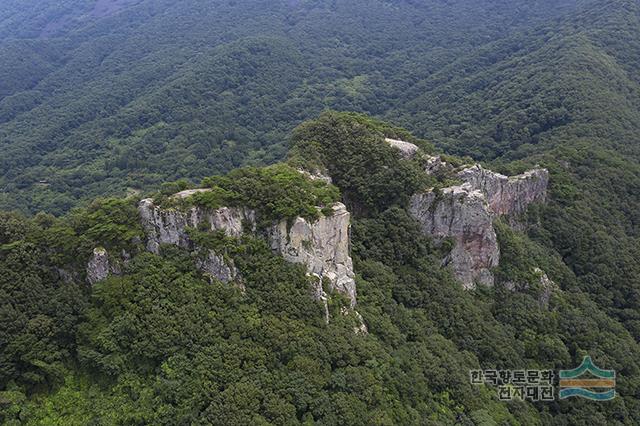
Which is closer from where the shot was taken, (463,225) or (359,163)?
(463,225)

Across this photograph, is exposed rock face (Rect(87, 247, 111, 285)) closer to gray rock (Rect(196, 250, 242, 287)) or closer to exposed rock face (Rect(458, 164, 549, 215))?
gray rock (Rect(196, 250, 242, 287))

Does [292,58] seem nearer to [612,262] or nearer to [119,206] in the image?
[612,262]

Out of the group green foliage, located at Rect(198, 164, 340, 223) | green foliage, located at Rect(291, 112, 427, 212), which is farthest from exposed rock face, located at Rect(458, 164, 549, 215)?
green foliage, located at Rect(198, 164, 340, 223)

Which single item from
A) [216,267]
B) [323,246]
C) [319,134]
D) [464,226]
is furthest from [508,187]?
[216,267]

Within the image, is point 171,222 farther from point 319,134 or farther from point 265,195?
point 319,134

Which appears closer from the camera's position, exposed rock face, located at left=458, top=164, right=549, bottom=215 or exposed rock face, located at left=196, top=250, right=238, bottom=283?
exposed rock face, located at left=196, top=250, right=238, bottom=283

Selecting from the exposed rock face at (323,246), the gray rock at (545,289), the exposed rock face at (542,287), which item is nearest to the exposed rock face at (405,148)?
the exposed rock face at (323,246)
